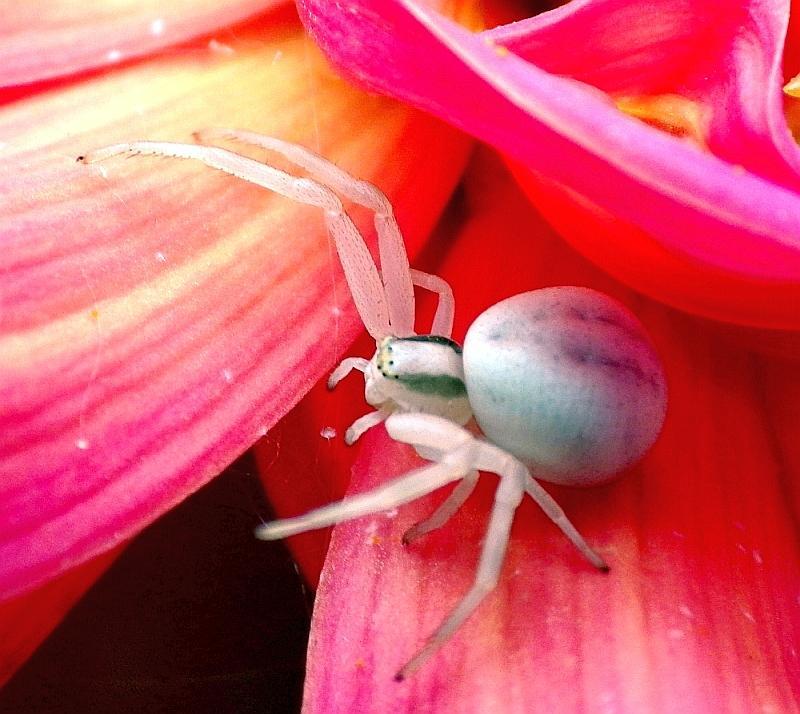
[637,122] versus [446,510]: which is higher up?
[637,122]

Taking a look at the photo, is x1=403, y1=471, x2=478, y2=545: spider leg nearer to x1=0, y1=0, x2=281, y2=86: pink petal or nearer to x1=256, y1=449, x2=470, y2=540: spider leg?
x1=256, y1=449, x2=470, y2=540: spider leg

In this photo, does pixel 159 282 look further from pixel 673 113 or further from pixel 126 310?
pixel 673 113

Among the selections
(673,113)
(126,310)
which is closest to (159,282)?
(126,310)

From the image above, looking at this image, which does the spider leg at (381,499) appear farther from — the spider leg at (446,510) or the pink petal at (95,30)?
the pink petal at (95,30)

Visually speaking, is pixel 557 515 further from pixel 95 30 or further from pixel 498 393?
pixel 95 30

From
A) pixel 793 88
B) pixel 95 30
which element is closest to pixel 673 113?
pixel 793 88

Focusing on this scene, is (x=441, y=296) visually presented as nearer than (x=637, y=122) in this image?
No
